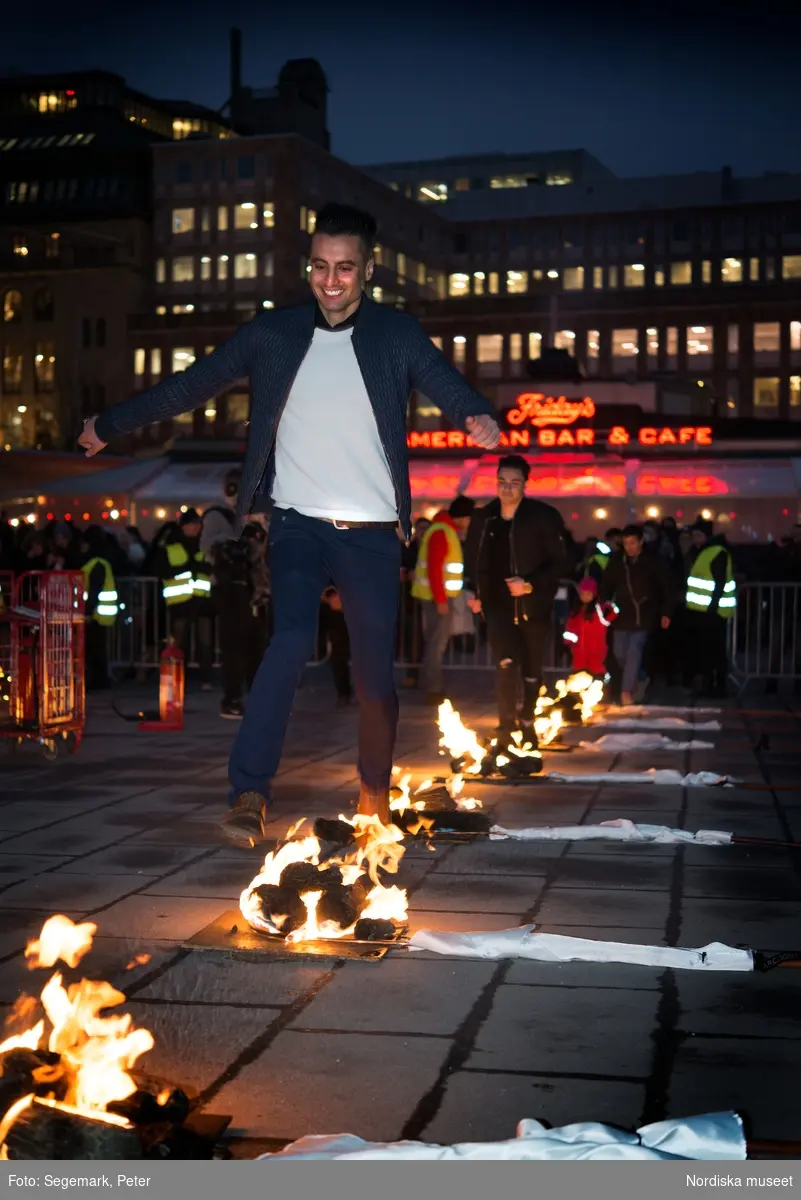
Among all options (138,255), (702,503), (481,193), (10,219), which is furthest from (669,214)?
(702,503)

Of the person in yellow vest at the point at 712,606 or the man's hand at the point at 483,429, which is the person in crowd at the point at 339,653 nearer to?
the person in yellow vest at the point at 712,606

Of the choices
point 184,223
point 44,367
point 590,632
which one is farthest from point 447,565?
point 184,223

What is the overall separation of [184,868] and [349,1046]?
243cm

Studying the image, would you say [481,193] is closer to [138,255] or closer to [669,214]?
[669,214]

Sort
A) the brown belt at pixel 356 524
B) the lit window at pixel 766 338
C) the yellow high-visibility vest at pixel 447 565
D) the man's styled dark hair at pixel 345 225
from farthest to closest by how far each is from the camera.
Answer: the lit window at pixel 766 338 < the yellow high-visibility vest at pixel 447 565 < the brown belt at pixel 356 524 < the man's styled dark hair at pixel 345 225

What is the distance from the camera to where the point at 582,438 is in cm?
3512

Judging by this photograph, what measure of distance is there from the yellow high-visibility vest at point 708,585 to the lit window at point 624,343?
7336cm

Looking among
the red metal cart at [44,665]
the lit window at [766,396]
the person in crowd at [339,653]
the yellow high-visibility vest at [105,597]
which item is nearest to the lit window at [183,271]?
the lit window at [766,396]

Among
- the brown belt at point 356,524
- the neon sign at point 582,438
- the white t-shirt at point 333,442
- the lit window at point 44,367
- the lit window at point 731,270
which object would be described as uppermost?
the lit window at point 731,270

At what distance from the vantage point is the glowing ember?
294 cm

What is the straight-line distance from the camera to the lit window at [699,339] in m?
88.7

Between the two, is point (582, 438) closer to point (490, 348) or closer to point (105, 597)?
point (105, 597)

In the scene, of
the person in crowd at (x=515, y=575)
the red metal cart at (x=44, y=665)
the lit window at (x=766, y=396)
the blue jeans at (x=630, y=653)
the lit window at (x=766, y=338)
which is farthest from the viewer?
the lit window at (x=766, y=396)

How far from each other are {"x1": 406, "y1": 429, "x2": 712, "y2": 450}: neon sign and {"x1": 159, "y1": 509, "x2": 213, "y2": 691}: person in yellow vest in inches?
746
